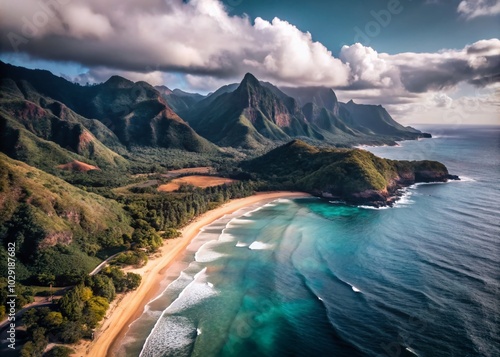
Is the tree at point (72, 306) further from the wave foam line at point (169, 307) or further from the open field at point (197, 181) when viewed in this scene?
the open field at point (197, 181)

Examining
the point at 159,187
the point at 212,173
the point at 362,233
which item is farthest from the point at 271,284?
the point at 212,173

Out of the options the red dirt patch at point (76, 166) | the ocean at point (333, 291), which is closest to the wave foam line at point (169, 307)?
the ocean at point (333, 291)

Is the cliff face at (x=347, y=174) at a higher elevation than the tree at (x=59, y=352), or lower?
higher

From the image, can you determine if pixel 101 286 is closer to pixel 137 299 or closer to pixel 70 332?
pixel 137 299

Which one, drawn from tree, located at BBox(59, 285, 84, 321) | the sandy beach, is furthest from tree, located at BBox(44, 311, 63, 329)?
the sandy beach

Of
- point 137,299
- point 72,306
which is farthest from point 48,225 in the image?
point 137,299

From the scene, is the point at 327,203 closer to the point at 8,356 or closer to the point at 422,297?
the point at 422,297

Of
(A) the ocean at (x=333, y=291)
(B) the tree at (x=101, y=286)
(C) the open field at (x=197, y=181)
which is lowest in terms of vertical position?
(A) the ocean at (x=333, y=291)
